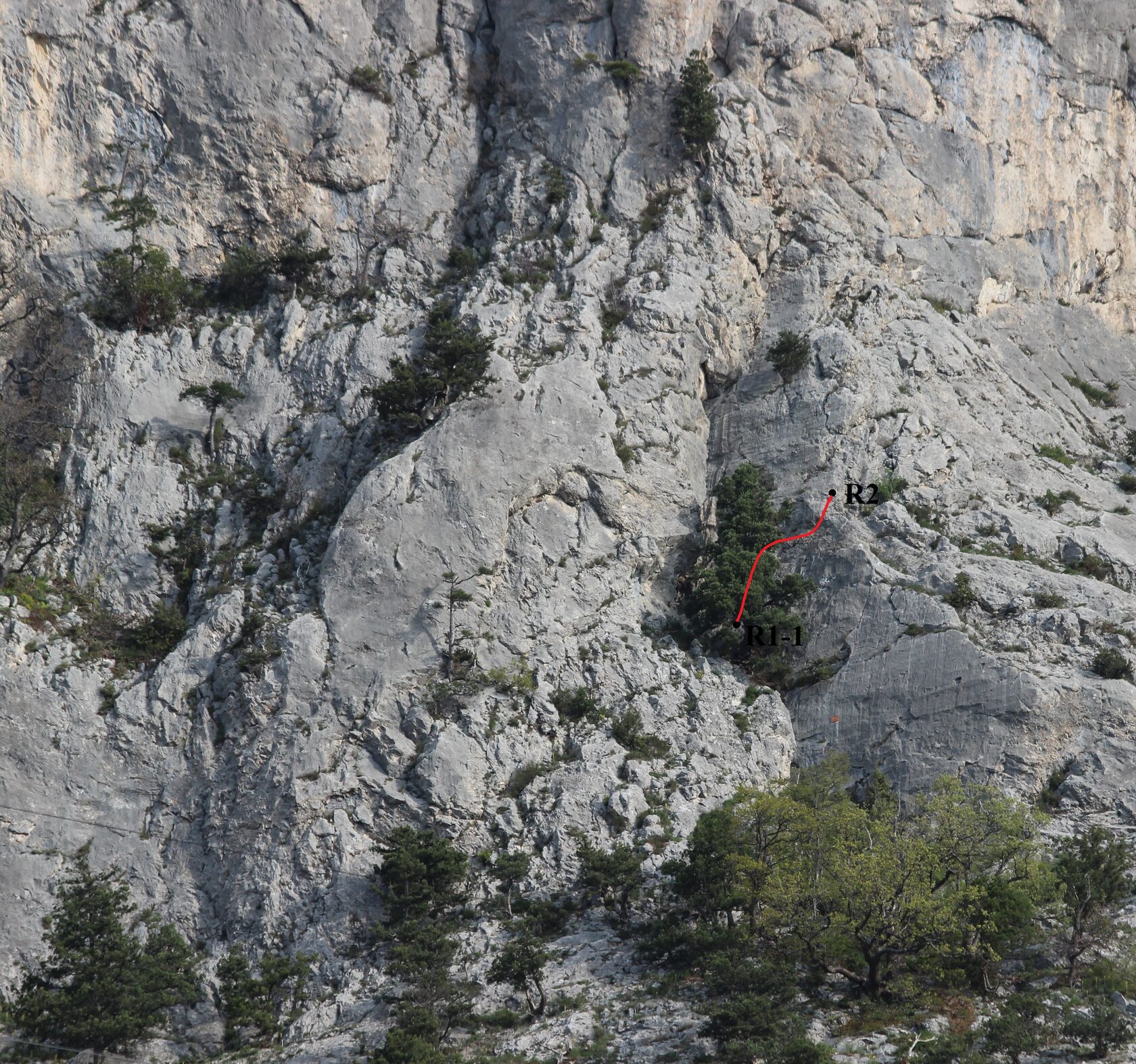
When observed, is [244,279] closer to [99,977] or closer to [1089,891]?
[99,977]

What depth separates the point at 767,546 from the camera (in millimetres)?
53375

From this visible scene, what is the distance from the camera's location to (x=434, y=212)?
2527 inches

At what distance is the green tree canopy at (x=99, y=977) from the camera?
39656 mm

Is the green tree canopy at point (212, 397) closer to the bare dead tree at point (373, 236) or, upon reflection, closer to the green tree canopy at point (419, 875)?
the bare dead tree at point (373, 236)

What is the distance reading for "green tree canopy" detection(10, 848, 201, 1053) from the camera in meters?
39.7

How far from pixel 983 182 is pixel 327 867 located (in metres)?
49.3

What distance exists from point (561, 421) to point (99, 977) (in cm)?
2735

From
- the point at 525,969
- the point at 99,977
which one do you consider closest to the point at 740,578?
the point at 525,969

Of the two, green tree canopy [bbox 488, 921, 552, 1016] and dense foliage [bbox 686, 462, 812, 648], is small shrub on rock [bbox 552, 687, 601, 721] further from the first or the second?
green tree canopy [bbox 488, 921, 552, 1016]

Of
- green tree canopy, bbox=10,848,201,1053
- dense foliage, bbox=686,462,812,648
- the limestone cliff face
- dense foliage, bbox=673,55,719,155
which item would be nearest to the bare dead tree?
the limestone cliff face

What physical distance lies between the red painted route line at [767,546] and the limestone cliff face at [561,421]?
0.70m

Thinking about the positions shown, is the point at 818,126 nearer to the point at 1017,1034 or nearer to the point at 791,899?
the point at 791,899

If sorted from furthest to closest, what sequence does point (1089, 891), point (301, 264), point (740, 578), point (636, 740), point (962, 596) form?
point (301, 264), point (740, 578), point (962, 596), point (636, 740), point (1089, 891)

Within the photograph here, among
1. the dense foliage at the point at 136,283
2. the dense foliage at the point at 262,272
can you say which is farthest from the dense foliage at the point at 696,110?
the dense foliage at the point at 136,283
